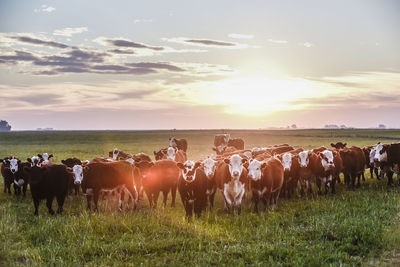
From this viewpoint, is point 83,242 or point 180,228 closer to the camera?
point 83,242

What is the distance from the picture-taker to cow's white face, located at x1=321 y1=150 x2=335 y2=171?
15586 mm

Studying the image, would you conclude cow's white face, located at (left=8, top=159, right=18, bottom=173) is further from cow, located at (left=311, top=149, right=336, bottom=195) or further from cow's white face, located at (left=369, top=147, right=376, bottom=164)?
cow's white face, located at (left=369, top=147, right=376, bottom=164)

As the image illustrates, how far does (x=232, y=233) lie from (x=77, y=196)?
828 cm

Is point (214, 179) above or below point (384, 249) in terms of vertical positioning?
above

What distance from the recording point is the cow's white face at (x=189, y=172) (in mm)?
12453

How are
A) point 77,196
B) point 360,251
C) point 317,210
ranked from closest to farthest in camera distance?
1. point 360,251
2. point 317,210
3. point 77,196

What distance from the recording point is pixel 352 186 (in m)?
17.0

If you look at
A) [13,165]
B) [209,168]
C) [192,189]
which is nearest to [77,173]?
[192,189]

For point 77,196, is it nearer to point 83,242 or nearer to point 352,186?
point 83,242

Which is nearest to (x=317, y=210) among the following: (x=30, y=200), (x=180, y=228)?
(x=180, y=228)

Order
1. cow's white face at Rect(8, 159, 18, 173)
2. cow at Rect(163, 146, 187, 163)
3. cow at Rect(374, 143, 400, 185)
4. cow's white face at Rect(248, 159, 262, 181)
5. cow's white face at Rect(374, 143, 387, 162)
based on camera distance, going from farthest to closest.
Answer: cow at Rect(163, 146, 187, 163)
cow's white face at Rect(374, 143, 387, 162)
cow at Rect(374, 143, 400, 185)
cow's white face at Rect(8, 159, 18, 173)
cow's white face at Rect(248, 159, 262, 181)

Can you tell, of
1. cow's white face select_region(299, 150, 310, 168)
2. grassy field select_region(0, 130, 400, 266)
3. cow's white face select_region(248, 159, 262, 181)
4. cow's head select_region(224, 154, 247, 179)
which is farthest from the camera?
cow's white face select_region(299, 150, 310, 168)

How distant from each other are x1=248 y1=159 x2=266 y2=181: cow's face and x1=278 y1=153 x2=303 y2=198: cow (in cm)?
232

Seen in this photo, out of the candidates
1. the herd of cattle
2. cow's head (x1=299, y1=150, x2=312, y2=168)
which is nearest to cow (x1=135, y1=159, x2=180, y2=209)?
the herd of cattle
